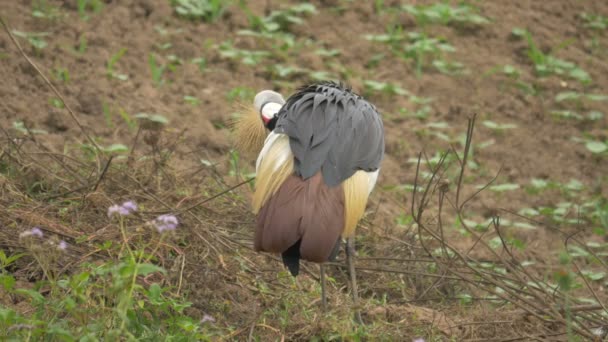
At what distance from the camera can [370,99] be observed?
7.39 metres

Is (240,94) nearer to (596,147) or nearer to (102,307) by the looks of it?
(596,147)

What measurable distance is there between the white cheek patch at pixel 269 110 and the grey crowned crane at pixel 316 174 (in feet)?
0.99

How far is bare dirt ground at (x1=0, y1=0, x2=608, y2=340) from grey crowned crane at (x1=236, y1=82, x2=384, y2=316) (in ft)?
1.23

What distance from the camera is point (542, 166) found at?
6906 millimetres

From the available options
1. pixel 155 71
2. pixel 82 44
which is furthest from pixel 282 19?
pixel 82 44

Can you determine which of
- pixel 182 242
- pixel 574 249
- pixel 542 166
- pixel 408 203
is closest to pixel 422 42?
pixel 542 166

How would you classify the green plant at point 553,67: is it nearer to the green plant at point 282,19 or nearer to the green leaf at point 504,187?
the green leaf at point 504,187

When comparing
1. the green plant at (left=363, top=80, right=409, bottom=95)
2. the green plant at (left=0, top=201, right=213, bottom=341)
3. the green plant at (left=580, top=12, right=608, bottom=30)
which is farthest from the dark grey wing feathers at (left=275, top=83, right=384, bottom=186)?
the green plant at (left=580, top=12, right=608, bottom=30)

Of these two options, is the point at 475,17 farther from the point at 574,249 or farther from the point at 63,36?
the point at 63,36

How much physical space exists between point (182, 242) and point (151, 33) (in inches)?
134

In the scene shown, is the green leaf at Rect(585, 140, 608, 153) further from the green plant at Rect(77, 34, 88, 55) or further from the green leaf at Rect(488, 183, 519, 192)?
the green plant at Rect(77, 34, 88, 55)

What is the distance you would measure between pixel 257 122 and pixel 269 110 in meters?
0.13

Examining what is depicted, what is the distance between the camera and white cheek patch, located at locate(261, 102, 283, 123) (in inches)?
189

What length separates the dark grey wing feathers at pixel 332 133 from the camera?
3.95 m
